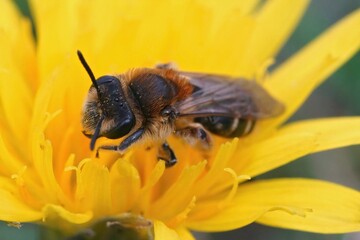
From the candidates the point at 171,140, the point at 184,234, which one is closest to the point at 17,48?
the point at 171,140

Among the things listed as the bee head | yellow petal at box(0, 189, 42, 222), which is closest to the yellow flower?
yellow petal at box(0, 189, 42, 222)

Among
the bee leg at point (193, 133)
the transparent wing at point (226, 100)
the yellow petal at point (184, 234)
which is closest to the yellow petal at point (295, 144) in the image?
the transparent wing at point (226, 100)

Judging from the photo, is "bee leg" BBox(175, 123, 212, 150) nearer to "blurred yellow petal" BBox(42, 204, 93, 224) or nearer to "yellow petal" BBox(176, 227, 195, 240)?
"yellow petal" BBox(176, 227, 195, 240)

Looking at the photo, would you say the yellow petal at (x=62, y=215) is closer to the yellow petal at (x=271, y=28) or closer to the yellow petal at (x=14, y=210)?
the yellow petal at (x=14, y=210)

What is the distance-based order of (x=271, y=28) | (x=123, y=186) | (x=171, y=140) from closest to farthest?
1. (x=123, y=186)
2. (x=171, y=140)
3. (x=271, y=28)

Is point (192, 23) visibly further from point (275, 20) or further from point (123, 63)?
point (275, 20)

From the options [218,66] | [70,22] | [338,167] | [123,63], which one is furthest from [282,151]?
[338,167]

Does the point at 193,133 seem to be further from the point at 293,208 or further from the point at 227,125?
the point at 293,208
